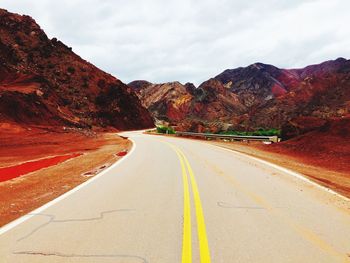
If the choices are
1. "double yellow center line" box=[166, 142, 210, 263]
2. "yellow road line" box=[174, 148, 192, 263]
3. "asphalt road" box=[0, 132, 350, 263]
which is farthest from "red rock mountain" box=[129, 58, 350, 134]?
"yellow road line" box=[174, 148, 192, 263]

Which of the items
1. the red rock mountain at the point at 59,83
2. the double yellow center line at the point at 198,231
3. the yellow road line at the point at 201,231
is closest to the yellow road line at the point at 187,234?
the double yellow center line at the point at 198,231

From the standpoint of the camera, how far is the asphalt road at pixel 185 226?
5109 mm

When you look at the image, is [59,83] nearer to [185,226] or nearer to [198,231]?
[185,226]

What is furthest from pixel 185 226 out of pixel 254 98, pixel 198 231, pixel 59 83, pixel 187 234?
pixel 254 98

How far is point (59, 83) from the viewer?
80.5 metres

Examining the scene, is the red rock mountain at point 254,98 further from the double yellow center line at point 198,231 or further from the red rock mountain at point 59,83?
the double yellow center line at point 198,231

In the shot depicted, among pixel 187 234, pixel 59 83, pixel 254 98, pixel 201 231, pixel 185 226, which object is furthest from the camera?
pixel 254 98

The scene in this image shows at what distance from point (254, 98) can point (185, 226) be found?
15336cm

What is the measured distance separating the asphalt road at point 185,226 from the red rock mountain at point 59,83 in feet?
167

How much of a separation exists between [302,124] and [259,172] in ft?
69.1

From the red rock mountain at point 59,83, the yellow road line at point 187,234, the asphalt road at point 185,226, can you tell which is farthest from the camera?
the red rock mountain at point 59,83

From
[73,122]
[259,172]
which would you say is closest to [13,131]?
[73,122]

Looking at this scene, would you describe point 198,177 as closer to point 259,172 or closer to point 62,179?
point 259,172

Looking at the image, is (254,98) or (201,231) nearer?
(201,231)
